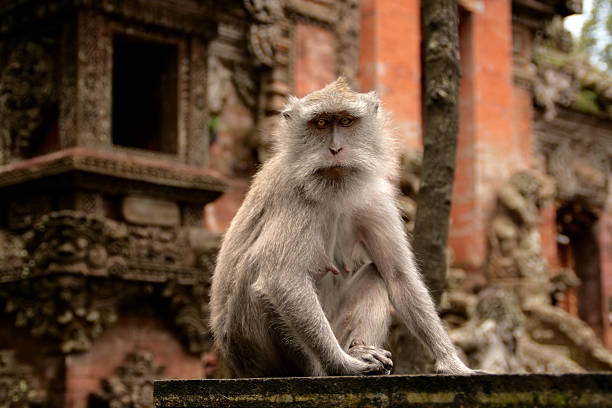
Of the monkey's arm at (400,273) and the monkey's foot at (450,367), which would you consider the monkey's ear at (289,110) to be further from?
the monkey's foot at (450,367)

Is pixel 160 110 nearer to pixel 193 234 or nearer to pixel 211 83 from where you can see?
pixel 211 83

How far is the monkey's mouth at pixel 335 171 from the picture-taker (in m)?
4.49

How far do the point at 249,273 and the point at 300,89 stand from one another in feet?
27.0

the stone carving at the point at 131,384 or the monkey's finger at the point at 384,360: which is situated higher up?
the monkey's finger at the point at 384,360

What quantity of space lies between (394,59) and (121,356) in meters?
6.55

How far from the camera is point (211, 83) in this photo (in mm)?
11477

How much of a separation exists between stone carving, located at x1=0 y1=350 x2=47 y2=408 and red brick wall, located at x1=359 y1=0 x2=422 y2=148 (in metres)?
6.56

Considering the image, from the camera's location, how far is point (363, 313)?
453cm

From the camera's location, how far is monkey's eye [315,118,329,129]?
4.52 meters

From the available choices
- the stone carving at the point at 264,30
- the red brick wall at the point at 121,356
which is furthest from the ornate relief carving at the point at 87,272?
the stone carving at the point at 264,30

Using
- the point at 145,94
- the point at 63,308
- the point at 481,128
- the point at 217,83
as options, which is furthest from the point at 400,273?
the point at 481,128

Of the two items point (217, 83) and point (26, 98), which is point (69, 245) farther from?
point (217, 83)

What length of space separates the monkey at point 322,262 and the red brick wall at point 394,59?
8.60 meters

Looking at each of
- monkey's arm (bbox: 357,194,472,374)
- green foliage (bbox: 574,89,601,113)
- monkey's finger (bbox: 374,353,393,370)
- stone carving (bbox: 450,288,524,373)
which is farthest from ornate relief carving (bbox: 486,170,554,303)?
monkey's finger (bbox: 374,353,393,370)
